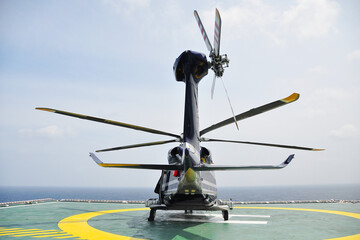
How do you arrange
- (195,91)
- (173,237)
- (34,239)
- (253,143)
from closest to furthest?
(34,239)
(173,237)
(195,91)
(253,143)

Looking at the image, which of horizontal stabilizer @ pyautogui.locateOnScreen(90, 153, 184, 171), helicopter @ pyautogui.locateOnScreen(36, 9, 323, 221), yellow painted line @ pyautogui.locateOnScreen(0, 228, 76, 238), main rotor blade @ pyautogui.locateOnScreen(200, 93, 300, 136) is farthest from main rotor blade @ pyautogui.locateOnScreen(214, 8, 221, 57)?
yellow painted line @ pyautogui.locateOnScreen(0, 228, 76, 238)

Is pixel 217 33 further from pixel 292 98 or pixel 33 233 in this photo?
pixel 33 233

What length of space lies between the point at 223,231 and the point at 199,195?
1782 mm

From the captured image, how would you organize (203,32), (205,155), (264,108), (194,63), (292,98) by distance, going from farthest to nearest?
(205,155), (194,63), (203,32), (264,108), (292,98)

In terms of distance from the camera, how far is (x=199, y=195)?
11547 millimetres

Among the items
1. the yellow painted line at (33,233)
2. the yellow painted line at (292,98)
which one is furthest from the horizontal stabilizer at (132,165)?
the yellow painted line at (292,98)

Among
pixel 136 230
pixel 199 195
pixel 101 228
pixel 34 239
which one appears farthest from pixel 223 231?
pixel 34 239

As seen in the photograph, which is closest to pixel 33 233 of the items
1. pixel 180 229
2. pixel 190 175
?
pixel 180 229

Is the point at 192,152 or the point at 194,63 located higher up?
the point at 194,63

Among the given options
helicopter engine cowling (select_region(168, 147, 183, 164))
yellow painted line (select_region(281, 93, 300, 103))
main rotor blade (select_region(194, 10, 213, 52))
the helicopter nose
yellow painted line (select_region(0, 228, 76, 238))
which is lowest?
yellow painted line (select_region(0, 228, 76, 238))

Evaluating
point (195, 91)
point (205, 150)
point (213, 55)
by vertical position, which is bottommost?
point (205, 150)

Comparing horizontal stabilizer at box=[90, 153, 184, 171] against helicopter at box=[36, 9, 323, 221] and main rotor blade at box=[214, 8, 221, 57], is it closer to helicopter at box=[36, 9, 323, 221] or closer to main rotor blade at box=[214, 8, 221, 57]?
helicopter at box=[36, 9, 323, 221]

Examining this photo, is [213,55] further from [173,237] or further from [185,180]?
[173,237]

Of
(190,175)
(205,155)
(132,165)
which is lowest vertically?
(190,175)
